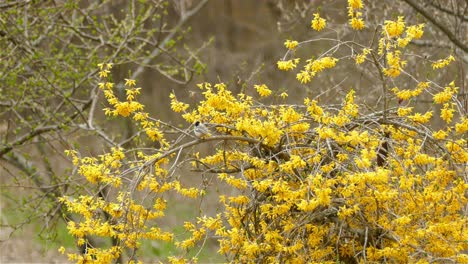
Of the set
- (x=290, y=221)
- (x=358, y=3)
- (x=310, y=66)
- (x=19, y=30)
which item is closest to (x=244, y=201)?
(x=290, y=221)

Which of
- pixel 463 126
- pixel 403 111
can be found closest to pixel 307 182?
pixel 403 111

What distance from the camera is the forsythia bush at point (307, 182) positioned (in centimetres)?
412

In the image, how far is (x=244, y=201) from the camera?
4.54m

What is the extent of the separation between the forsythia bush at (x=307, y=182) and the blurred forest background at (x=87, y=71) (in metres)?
0.30

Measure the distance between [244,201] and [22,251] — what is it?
9182 millimetres

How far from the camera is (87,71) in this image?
26.8 ft

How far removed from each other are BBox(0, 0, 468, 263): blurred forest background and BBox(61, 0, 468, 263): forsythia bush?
0.30 m

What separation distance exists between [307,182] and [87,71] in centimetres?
454

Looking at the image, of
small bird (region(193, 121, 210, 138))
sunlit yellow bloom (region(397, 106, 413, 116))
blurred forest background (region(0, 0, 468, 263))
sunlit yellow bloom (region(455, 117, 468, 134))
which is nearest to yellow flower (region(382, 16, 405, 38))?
Result: blurred forest background (region(0, 0, 468, 263))

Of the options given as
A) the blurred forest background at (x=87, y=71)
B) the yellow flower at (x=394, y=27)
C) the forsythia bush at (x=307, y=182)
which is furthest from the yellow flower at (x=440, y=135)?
the yellow flower at (x=394, y=27)

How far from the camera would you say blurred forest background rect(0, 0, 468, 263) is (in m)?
7.32

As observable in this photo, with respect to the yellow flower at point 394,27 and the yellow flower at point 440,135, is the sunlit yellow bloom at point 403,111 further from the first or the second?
the yellow flower at point 394,27

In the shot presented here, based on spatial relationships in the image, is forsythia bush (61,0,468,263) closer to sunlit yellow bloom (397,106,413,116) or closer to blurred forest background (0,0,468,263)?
sunlit yellow bloom (397,106,413,116)

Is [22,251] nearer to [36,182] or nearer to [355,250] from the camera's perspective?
[36,182]
